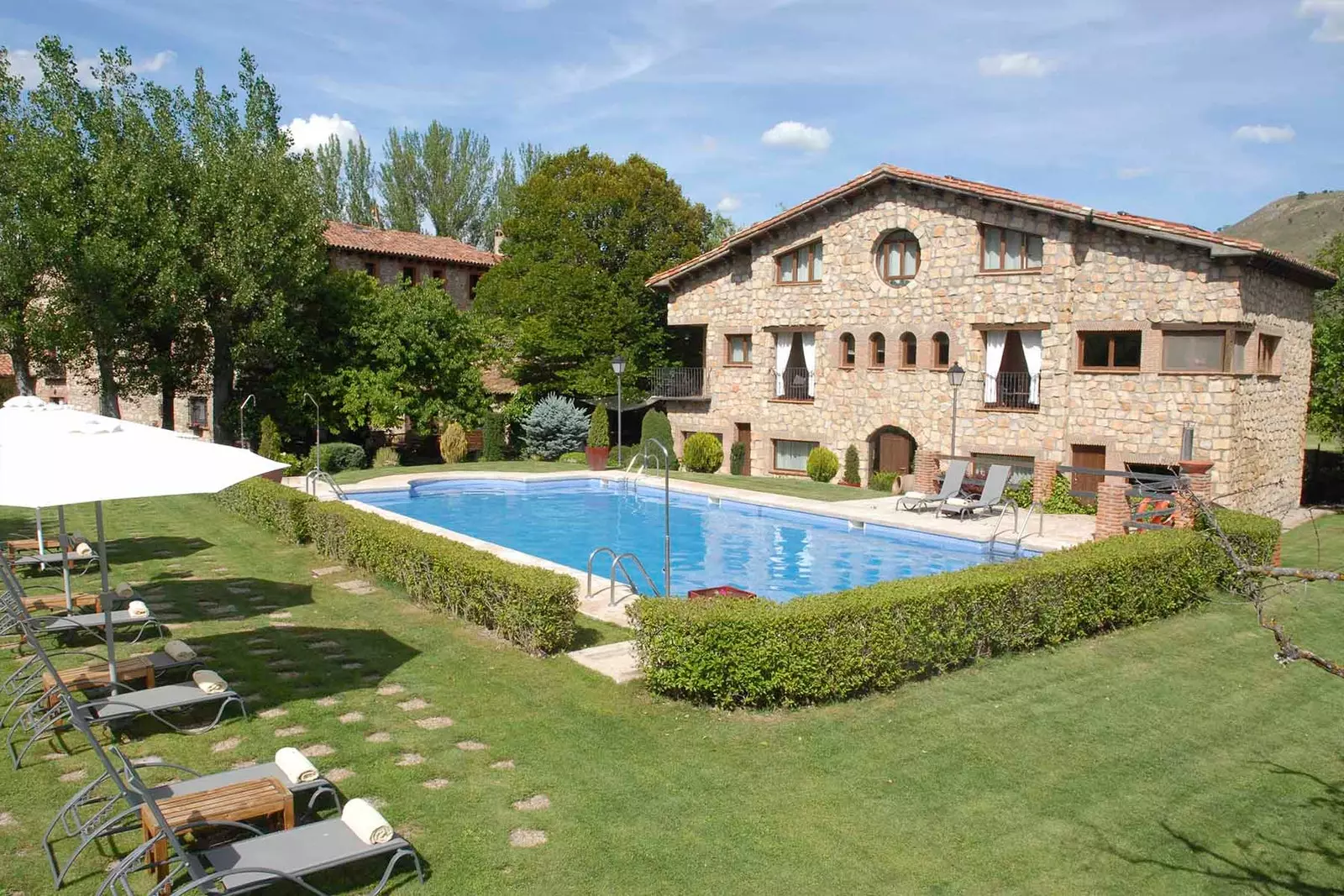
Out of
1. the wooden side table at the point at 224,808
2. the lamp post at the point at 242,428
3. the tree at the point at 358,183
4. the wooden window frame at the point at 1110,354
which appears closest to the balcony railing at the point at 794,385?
the wooden window frame at the point at 1110,354

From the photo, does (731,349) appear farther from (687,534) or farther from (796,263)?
(687,534)

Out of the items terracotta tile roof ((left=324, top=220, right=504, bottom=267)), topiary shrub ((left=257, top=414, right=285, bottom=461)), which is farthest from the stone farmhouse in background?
topiary shrub ((left=257, top=414, right=285, bottom=461))

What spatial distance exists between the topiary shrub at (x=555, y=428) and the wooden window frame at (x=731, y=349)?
5.07 metres

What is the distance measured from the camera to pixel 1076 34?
19359 mm

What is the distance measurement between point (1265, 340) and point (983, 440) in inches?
254

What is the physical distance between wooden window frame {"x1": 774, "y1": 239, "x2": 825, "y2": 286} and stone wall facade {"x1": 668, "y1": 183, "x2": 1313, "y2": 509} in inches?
6.2

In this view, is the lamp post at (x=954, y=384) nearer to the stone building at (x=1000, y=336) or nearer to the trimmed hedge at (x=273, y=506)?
the stone building at (x=1000, y=336)

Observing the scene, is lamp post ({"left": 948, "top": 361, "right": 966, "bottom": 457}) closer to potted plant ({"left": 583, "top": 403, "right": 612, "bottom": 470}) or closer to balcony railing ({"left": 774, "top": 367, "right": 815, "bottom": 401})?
balcony railing ({"left": 774, "top": 367, "right": 815, "bottom": 401})

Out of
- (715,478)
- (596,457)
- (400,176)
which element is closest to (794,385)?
(715,478)

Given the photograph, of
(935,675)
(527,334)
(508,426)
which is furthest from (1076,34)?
(508,426)

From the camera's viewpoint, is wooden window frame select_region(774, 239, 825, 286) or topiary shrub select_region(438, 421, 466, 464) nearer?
wooden window frame select_region(774, 239, 825, 286)

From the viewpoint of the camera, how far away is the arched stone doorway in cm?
2602

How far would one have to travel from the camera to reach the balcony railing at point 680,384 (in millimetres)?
31125

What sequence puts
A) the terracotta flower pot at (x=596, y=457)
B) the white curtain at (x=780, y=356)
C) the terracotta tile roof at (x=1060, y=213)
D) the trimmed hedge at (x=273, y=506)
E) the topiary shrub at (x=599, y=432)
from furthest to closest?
the white curtain at (x=780, y=356) < the topiary shrub at (x=599, y=432) < the terracotta flower pot at (x=596, y=457) < the terracotta tile roof at (x=1060, y=213) < the trimmed hedge at (x=273, y=506)
